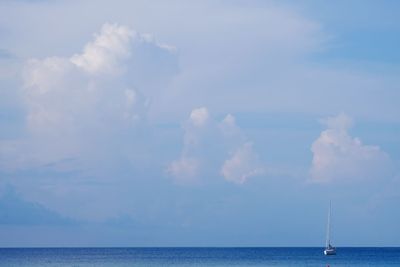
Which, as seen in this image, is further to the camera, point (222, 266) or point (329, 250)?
point (329, 250)

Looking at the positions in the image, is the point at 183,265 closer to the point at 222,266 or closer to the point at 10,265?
the point at 222,266

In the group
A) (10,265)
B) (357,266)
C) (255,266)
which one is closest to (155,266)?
(255,266)

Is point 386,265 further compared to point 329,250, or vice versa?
point 329,250

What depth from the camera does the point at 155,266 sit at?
140500mm

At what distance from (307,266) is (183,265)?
2200 centimetres

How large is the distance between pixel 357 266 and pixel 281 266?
43.5 ft

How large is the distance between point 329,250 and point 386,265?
20971 mm

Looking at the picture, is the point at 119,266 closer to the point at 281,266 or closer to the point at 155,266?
the point at 155,266

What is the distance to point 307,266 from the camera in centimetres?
13975

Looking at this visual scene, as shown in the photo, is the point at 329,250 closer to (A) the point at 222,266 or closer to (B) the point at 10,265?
(A) the point at 222,266

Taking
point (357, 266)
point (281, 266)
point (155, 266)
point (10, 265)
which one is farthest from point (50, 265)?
point (357, 266)

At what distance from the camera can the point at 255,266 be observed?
460 ft

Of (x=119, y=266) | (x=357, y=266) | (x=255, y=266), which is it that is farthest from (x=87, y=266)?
(x=357, y=266)

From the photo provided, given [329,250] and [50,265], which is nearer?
[50,265]
